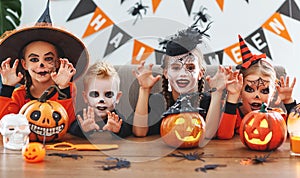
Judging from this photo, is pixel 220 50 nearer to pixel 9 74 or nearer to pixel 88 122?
pixel 88 122

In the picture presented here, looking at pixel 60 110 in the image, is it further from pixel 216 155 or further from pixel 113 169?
pixel 216 155

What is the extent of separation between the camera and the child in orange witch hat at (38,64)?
1739 millimetres

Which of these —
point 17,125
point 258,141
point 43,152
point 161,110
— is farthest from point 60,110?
point 258,141

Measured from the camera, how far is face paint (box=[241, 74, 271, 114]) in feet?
5.73

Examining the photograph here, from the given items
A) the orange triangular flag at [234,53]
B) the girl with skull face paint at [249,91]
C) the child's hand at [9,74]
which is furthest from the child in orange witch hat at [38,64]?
the orange triangular flag at [234,53]

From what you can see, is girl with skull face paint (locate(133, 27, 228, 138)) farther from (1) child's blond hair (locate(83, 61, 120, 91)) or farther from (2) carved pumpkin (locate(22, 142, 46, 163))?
(2) carved pumpkin (locate(22, 142, 46, 163))

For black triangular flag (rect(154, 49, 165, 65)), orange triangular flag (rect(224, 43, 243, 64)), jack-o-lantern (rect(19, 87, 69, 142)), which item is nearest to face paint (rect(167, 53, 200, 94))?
jack-o-lantern (rect(19, 87, 69, 142))

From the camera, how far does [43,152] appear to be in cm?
137

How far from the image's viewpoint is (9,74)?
1734 mm

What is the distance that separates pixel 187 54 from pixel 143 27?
964 millimetres

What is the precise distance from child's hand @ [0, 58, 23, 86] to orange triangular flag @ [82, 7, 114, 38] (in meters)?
0.93

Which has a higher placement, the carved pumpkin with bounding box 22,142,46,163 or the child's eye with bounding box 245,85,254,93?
the child's eye with bounding box 245,85,254,93

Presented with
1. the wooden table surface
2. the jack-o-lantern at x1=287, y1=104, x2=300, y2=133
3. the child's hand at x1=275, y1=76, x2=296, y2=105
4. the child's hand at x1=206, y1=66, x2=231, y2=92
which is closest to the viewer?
the wooden table surface

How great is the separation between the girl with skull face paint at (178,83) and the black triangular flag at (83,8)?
1006 mm
